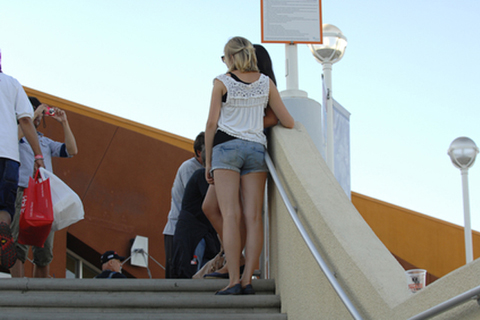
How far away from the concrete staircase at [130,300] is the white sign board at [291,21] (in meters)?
2.88

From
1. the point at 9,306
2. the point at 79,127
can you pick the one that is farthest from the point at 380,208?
the point at 9,306

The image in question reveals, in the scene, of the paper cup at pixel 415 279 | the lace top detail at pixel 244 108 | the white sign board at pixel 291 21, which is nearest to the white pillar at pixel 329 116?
the white sign board at pixel 291 21

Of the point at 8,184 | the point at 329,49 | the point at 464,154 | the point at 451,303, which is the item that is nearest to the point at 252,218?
the point at 8,184

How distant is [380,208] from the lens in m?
13.0

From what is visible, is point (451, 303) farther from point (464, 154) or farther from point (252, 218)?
point (464, 154)

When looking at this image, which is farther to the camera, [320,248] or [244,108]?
[244,108]

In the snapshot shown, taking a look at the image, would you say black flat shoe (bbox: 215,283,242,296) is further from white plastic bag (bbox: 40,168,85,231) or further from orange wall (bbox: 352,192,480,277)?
orange wall (bbox: 352,192,480,277)

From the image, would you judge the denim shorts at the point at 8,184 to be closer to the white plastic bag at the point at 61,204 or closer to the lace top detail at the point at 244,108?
the white plastic bag at the point at 61,204

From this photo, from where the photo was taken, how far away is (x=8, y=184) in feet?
14.3

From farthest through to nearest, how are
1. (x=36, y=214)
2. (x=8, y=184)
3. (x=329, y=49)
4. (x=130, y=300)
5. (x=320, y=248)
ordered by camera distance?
(x=329, y=49) < (x=36, y=214) < (x=8, y=184) < (x=130, y=300) < (x=320, y=248)

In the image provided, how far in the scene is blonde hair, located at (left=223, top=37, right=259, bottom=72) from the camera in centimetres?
423

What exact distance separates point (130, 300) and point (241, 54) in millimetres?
1796

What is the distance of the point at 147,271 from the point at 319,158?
5.76 metres

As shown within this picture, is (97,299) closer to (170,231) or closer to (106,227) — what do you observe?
(170,231)
